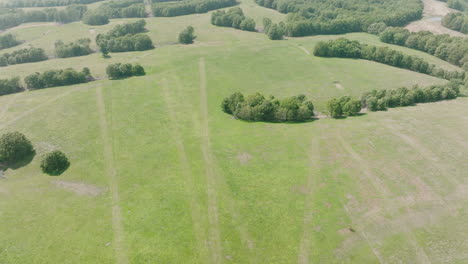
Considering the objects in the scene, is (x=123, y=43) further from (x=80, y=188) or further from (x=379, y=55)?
(x=379, y=55)

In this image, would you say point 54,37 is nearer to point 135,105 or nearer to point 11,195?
point 135,105

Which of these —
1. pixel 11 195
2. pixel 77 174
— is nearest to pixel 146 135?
pixel 77 174

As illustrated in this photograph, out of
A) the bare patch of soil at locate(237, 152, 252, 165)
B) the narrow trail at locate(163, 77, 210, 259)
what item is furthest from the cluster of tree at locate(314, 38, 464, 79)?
the bare patch of soil at locate(237, 152, 252, 165)

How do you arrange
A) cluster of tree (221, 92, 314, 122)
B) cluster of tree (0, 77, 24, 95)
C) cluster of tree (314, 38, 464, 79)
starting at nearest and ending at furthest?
1. cluster of tree (221, 92, 314, 122)
2. cluster of tree (0, 77, 24, 95)
3. cluster of tree (314, 38, 464, 79)

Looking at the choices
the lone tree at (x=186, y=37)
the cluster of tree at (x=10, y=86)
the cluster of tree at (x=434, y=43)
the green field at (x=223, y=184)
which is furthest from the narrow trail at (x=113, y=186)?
the cluster of tree at (x=434, y=43)

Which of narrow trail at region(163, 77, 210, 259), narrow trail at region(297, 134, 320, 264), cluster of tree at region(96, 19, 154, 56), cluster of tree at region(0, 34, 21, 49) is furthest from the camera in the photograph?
cluster of tree at region(0, 34, 21, 49)

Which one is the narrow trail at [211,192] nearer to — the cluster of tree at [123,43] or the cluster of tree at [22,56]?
the cluster of tree at [123,43]

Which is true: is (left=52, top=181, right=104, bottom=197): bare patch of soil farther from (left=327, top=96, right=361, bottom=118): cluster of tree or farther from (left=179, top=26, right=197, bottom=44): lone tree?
(left=179, top=26, right=197, bottom=44): lone tree

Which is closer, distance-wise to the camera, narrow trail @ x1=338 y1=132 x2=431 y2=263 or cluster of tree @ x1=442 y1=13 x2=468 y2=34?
narrow trail @ x1=338 y1=132 x2=431 y2=263
